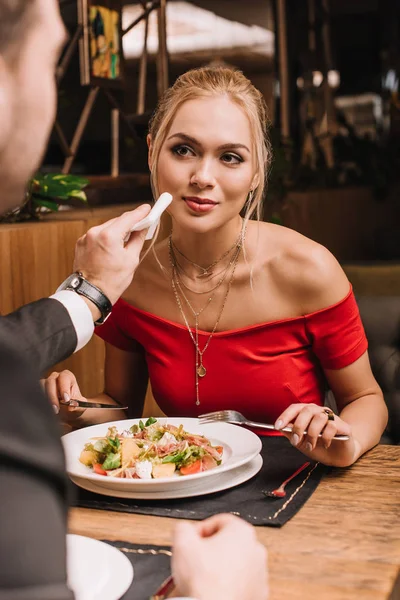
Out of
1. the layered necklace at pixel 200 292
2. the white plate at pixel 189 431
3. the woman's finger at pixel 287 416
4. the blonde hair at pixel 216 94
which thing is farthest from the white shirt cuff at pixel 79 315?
the blonde hair at pixel 216 94

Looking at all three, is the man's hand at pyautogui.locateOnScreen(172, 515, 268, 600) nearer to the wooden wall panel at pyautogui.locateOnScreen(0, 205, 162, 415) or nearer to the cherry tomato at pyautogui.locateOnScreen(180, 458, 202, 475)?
the cherry tomato at pyautogui.locateOnScreen(180, 458, 202, 475)

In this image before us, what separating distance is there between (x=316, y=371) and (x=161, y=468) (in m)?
0.68

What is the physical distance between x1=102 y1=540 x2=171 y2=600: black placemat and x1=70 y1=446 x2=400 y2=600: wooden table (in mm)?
47

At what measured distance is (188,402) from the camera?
1845 millimetres

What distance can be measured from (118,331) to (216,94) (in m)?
0.63

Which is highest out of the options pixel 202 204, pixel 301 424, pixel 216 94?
pixel 216 94

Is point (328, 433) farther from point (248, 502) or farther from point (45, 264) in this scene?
point (45, 264)

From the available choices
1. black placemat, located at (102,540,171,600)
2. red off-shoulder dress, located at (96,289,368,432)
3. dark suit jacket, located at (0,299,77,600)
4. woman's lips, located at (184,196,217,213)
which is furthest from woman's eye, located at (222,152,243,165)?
dark suit jacket, located at (0,299,77,600)

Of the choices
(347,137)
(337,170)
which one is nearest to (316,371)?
(337,170)

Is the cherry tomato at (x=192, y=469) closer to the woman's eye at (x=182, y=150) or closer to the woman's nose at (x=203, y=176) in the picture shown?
the woman's nose at (x=203, y=176)

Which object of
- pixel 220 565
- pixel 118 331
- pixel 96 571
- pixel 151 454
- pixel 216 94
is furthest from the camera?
pixel 118 331

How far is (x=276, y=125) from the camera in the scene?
5.89 meters

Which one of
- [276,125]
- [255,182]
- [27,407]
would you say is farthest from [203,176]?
[276,125]

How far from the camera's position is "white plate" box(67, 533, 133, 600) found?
91 centimetres
